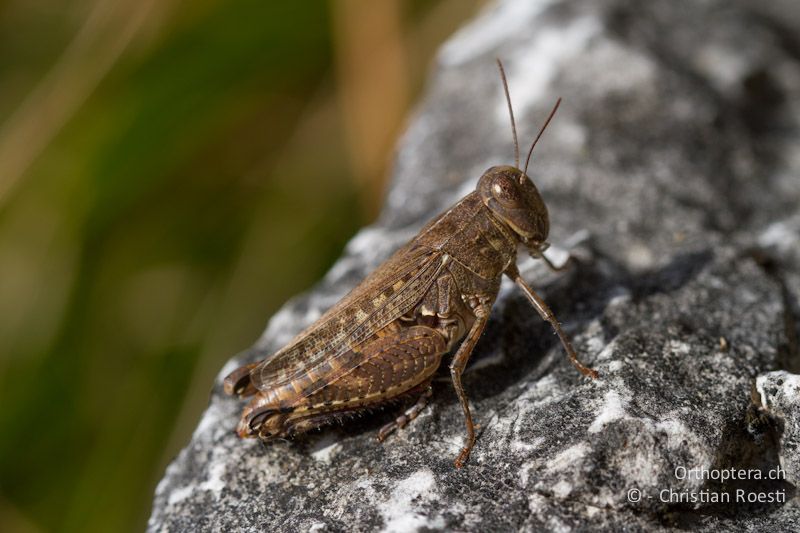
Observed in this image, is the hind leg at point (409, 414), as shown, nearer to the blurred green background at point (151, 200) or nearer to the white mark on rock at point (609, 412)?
the white mark on rock at point (609, 412)

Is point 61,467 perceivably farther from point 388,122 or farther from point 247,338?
point 388,122

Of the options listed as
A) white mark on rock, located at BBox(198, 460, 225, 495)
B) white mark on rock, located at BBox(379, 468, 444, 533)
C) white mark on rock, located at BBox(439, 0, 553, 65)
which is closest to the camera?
white mark on rock, located at BBox(379, 468, 444, 533)

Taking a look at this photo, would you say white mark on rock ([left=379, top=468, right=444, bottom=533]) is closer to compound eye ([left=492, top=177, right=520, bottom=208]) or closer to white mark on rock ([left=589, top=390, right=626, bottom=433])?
white mark on rock ([left=589, top=390, right=626, bottom=433])

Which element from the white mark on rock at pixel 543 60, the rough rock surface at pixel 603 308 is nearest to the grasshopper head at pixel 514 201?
the rough rock surface at pixel 603 308

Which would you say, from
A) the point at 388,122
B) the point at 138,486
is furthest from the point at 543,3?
the point at 138,486

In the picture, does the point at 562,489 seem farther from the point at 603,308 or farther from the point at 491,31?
the point at 491,31

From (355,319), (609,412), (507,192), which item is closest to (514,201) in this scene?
(507,192)

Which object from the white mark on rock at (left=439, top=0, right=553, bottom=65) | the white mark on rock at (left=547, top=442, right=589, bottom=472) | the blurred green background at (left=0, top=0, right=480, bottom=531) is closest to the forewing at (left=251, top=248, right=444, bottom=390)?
the white mark on rock at (left=547, top=442, right=589, bottom=472)
